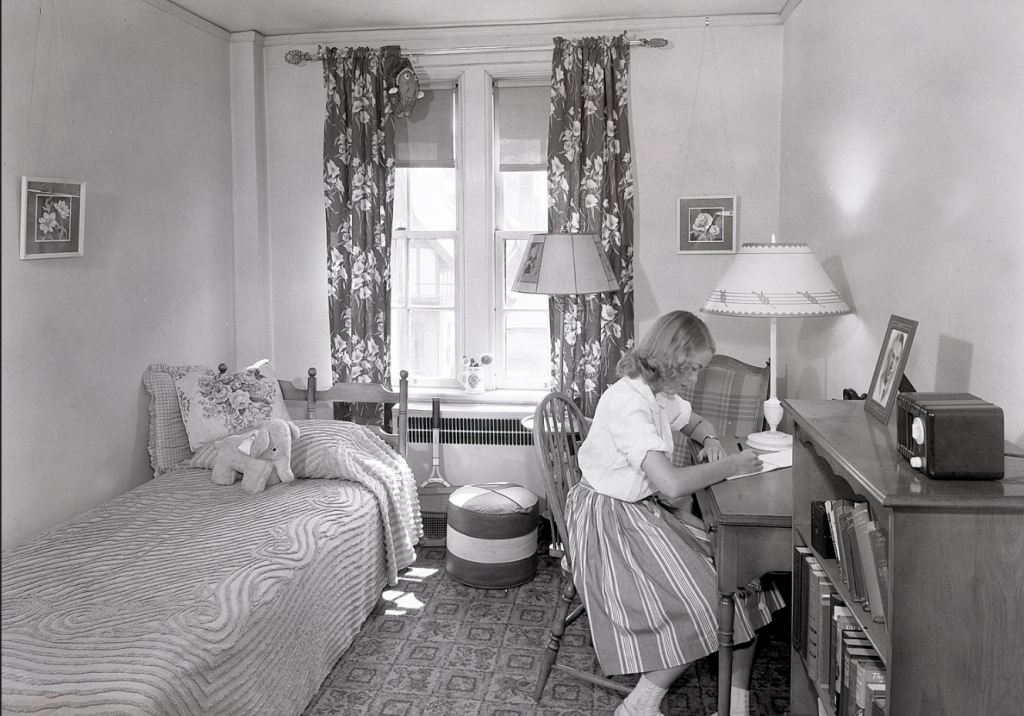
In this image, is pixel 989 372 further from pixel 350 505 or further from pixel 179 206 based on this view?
pixel 179 206

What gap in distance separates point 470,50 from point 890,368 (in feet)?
9.39

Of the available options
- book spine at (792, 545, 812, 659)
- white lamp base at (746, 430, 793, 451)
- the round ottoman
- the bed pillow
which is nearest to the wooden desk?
book spine at (792, 545, 812, 659)

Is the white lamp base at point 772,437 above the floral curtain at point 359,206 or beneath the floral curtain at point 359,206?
beneath

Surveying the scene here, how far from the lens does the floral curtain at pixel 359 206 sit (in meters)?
4.15

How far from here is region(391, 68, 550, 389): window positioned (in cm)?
426

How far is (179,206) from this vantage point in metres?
3.81

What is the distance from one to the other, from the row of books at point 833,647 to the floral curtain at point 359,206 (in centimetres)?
261

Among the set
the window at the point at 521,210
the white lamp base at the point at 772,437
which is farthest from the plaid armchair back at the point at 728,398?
the window at the point at 521,210

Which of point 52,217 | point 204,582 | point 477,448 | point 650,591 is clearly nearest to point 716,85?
point 477,448

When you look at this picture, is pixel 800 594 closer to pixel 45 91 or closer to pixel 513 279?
pixel 513 279

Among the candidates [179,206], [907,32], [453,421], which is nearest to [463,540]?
[453,421]

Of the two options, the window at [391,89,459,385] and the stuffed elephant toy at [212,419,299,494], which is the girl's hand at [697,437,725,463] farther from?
the window at [391,89,459,385]

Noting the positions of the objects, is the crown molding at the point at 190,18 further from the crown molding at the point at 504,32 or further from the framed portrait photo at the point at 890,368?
the framed portrait photo at the point at 890,368

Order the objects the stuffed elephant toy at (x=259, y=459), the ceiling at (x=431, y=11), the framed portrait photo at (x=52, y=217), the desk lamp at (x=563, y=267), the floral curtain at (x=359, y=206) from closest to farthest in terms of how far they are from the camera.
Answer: the framed portrait photo at (x=52, y=217), the stuffed elephant toy at (x=259, y=459), the desk lamp at (x=563, y=267), the ceiling at (x=431, y=11), the floral curtain at (x=359, y=206)
